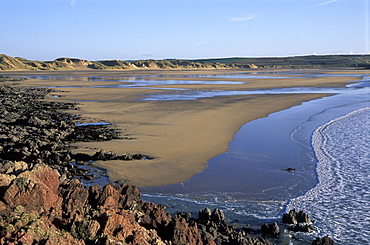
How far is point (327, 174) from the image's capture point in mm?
10188

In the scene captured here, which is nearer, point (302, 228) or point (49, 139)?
point (302, 228)

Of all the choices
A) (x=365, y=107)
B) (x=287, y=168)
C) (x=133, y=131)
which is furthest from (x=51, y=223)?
(x=365, y=107)

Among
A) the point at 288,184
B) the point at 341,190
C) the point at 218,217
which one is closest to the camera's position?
the point at 218,217

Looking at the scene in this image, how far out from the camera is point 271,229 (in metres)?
6.59

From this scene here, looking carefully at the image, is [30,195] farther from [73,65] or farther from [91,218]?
[73,65]

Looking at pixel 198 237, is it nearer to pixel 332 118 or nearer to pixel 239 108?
pixel 332 118

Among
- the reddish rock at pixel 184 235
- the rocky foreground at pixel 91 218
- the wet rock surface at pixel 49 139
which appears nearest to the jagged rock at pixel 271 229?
the rocky foreground at pixel 91 218

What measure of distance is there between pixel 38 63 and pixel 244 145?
4992 inches

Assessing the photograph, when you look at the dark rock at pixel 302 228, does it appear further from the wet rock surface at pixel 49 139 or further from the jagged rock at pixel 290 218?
the wet rock surface at pixel 49 139

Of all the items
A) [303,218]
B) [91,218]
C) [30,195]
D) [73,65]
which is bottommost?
[303,218]

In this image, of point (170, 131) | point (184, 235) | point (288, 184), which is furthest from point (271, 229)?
point (170, 131)

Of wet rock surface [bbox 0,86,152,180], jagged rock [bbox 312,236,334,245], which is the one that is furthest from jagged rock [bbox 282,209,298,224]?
wet rock surface [bbox 0,86,152,180]

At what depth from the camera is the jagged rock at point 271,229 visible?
6551mm

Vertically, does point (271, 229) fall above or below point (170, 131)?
below
